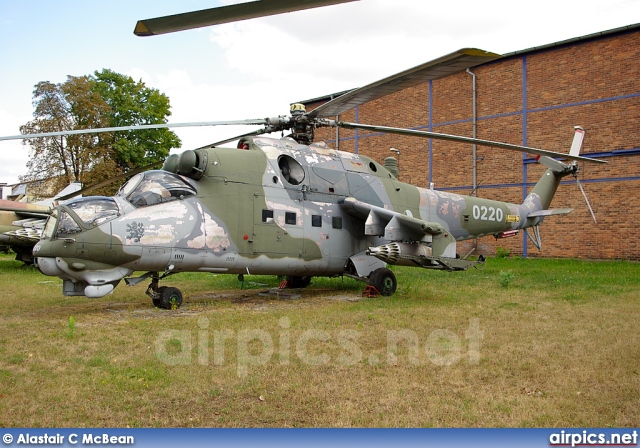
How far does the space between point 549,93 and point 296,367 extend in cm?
1985

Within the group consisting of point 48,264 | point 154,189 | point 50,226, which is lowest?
point 48,264

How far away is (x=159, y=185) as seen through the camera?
30.2ft

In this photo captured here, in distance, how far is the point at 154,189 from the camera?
29.9 feet

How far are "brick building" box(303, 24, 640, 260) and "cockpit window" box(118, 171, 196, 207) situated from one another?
16.8m

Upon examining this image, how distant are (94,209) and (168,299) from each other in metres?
2.10

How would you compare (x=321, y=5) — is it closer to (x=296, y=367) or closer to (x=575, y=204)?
(x=296, y=367)

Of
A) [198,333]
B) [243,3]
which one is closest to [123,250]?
[198,333]

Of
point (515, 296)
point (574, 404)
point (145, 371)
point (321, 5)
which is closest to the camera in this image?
point (321, 5)

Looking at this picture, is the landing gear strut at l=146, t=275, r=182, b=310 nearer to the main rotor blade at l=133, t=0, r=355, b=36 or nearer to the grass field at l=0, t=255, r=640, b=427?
the grass field at l=0, t=255, r=640, b=427

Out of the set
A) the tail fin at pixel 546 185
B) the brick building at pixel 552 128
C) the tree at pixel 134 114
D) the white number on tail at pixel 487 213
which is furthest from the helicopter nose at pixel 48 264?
the tree at pixel 134 114

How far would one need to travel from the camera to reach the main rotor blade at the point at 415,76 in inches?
249
